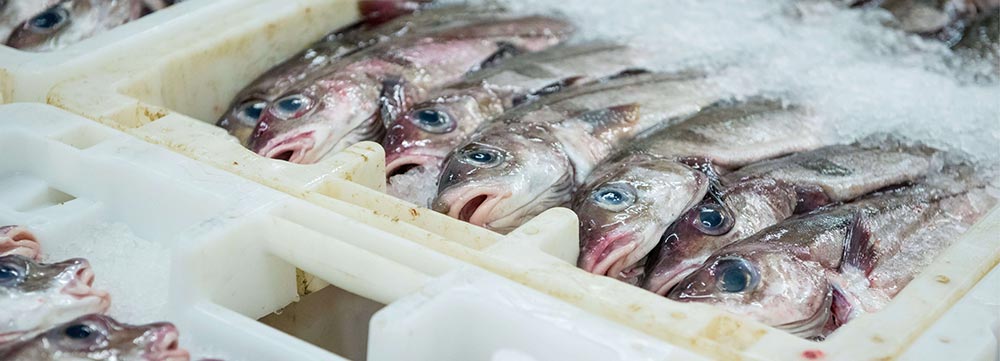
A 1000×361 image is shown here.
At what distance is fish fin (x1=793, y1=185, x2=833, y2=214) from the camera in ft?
9.94

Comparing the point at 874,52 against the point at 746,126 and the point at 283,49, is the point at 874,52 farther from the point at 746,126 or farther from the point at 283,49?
the point at 283,49

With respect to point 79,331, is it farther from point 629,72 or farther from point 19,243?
point 629,72

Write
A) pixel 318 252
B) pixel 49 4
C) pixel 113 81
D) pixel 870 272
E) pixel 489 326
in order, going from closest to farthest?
pixel 489 326, pixel 318 252, pixel 870 272, pixel 113 81, pixel 49 4

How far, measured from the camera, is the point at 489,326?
7.03 ft

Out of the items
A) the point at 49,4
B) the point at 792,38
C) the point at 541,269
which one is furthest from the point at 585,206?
the point at 49,4

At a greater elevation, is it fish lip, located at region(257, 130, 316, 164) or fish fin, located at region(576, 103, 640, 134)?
fish fin, located at region(576, 103, 640, 134)

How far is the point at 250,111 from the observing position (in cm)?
353

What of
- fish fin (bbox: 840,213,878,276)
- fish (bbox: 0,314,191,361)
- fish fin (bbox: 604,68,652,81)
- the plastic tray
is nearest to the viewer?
fish (bbox: 0,314,191,361)

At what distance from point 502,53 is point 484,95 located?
0.43 metres

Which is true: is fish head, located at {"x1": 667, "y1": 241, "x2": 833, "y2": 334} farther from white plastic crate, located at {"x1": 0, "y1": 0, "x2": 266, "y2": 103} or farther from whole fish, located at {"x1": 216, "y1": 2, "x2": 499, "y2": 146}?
white plastic crate, located at {"x1": 0, "y1": 0, "x2": 266, "y2": 103}

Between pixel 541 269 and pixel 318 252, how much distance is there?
399 millimetres

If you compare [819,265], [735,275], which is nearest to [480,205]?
[735,275]

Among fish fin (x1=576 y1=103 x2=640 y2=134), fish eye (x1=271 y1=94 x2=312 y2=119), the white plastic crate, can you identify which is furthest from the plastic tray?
fish fin (x1=576 y1=103 x2=640 y2=134)

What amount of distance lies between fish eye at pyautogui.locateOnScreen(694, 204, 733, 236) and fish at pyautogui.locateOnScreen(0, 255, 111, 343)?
4.15 feet
